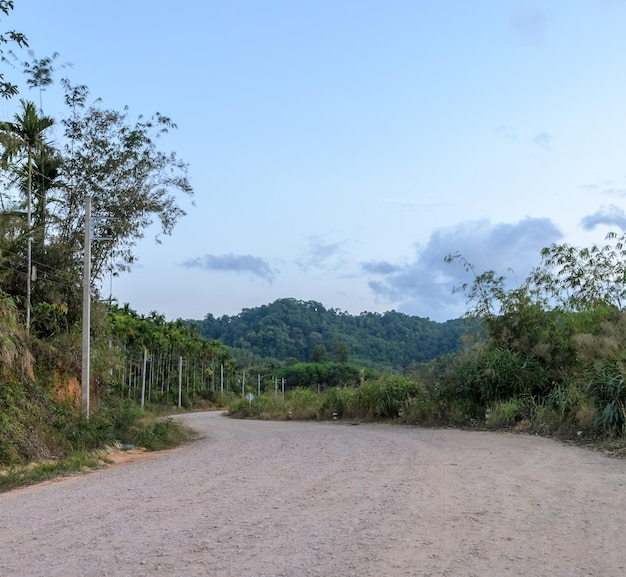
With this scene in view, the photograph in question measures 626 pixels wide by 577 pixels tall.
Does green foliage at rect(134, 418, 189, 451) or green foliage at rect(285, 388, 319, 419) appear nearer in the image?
green foliage at rect(134, 418, 189, 451)

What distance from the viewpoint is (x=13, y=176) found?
1884 cm

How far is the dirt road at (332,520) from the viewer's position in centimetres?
447

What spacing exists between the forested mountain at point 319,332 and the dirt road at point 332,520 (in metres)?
68.6

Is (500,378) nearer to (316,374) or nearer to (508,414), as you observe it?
(508,414)

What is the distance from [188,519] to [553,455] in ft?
25.2

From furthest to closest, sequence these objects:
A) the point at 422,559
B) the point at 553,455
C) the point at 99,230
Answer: the point at 99,230 < the point at 553,455 < the point at 422,559

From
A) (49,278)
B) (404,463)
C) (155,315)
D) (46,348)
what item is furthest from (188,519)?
(155,315)

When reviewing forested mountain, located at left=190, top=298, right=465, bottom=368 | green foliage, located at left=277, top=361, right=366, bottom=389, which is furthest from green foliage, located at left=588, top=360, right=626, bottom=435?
forested mountain, located at left=190, top=298, right=465, bottom=368

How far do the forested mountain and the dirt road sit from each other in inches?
2699

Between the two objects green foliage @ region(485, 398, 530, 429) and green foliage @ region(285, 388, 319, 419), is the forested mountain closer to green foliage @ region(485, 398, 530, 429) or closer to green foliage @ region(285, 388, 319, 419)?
green foliage @ region(285, 388, 319, 419)

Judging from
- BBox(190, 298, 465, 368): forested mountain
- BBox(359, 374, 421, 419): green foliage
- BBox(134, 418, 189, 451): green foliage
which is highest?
BBox(190, 298, 465, 368): forested mountain

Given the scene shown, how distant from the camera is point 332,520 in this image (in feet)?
19.4

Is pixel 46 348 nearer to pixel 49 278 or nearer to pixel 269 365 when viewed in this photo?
pixel 49 278

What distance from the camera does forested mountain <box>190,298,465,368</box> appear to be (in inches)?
3428
